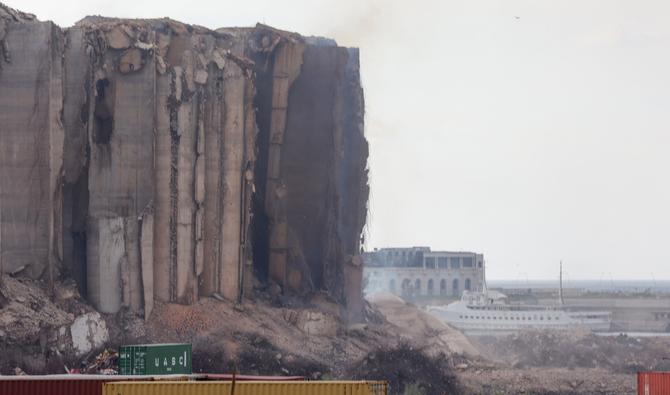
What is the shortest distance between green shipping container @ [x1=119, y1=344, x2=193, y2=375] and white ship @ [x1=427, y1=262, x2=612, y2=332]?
2473 inches

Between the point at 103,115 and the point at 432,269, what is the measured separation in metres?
77.8

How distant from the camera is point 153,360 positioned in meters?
63.6

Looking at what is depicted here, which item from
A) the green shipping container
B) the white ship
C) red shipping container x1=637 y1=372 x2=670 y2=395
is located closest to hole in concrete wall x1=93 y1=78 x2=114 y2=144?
the green shipping container

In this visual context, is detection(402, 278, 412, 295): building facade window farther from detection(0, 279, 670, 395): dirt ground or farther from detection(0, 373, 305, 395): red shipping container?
detection(0, 373, 305, 395): red shipping container

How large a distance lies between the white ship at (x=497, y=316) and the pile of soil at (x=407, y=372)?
144 feet

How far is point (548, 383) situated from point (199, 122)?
21.0m

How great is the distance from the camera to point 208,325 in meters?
77.9

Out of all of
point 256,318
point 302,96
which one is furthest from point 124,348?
point 302,96

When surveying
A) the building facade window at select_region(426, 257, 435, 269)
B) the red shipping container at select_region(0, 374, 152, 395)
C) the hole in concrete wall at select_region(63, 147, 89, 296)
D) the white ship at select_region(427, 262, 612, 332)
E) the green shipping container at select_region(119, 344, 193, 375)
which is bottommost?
the red shipping container at select_region(0, 374, 152, 395)

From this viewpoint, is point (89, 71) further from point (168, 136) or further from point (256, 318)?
point (256, 318)

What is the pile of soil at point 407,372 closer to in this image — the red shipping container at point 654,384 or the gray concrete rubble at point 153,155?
the gray concrete rubble at point 153,155

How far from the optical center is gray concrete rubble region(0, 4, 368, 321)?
7325 cm

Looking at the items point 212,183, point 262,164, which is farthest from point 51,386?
point 262,164

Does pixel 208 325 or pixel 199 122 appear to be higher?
pixel 199 122
